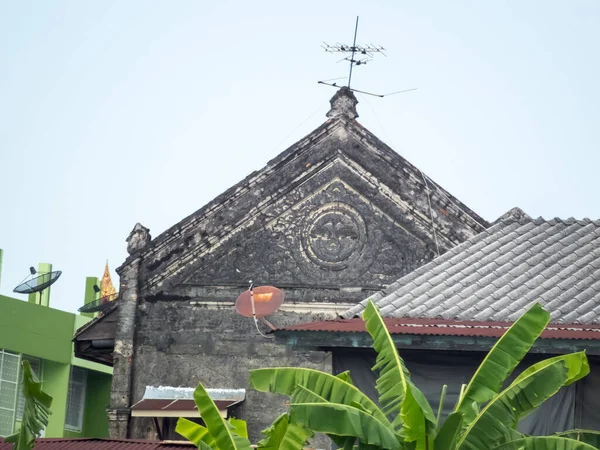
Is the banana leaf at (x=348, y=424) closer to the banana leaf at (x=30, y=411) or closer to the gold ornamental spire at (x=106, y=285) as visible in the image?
the banana leaf at (x=30, y=411)

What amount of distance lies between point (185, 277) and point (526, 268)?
24.9ft

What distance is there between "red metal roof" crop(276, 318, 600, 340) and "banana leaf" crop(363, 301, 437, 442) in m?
1.69

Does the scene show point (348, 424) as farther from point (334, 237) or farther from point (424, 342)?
point (334, 237)

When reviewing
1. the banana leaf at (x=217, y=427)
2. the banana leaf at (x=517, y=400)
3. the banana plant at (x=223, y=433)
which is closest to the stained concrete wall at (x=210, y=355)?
the banana plant at (x=223, y=433)

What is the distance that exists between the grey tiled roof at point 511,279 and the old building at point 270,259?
145 inches

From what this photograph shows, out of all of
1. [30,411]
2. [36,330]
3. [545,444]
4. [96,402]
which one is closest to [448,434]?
[545,444]

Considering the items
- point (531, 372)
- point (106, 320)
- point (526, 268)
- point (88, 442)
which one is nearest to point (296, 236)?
point (106, 320)

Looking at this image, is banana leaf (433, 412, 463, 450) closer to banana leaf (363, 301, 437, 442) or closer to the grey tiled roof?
banana leaf (363, 301, 437, 442)

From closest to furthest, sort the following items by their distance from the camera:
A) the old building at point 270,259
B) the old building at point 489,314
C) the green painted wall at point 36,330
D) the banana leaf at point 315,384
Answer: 1. the banana leaf at point 315,384
2. the old building at point 489,314
3. the old building at point 270,259
4. the green painted wall at point 36,330

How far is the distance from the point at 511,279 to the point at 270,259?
6.46m

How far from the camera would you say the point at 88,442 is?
706 inches

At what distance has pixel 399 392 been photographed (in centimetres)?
1403

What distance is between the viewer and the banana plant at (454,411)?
13.4m

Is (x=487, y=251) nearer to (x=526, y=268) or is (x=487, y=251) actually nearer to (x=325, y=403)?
(x=526, y=268)
